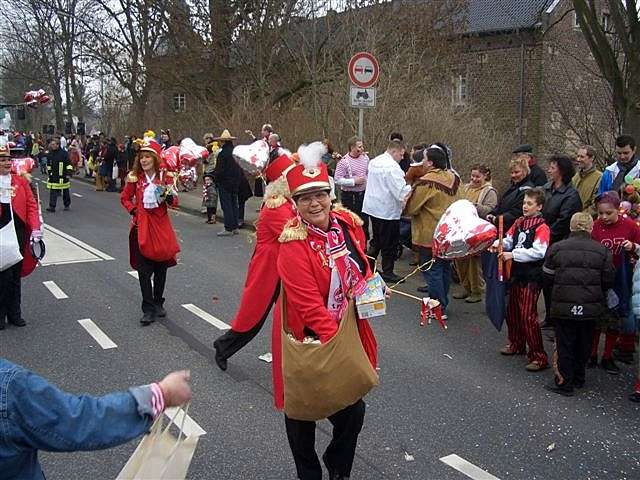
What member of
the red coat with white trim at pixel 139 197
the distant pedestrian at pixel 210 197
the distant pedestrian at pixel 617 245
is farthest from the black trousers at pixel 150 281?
the distant pedestrian at pixel 210 197

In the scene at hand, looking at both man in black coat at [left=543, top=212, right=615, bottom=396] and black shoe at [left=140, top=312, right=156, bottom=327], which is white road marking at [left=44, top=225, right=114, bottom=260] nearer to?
black shoe at [left=140, top=312, right=156, bottom=327]

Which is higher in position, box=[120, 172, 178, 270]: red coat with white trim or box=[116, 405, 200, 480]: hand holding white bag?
box=[120, 172, 178, 270]: red coat with white trim

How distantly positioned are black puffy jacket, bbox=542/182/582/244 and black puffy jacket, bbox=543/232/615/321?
45.5 inches

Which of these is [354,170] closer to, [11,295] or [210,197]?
[210,197]

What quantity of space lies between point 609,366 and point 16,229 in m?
6.07

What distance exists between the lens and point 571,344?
5.20 metres

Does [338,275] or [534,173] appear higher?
[534,173]

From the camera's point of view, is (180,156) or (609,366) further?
(180,156)

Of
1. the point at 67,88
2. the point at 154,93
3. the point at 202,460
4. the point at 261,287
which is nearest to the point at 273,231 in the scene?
the point at 261,287

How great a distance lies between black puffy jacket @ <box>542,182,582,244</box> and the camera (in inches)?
249

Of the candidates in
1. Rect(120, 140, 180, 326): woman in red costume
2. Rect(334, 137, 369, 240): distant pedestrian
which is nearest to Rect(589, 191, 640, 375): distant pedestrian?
Rect(120, 140, 180, 326): woman in red costume

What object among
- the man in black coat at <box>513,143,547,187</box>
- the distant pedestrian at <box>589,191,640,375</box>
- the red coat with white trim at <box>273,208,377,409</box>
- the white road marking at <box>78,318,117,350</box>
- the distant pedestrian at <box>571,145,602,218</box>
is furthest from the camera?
the distant pedestrian at <box>571,145,602,218</box>


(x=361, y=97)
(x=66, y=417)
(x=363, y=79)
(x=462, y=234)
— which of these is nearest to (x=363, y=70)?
(x=363, y=79)

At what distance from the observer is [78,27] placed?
33.3 meters
